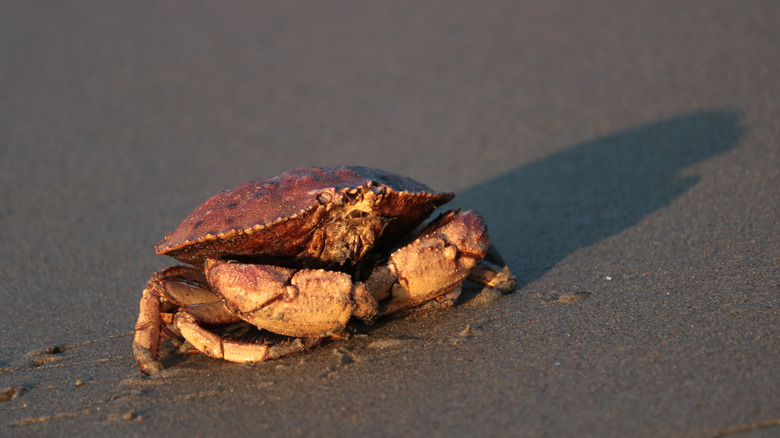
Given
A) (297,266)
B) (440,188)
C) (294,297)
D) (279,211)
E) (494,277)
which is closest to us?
(294,297)

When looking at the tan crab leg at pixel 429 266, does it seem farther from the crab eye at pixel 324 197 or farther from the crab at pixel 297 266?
the crab eye at pixel 324 197

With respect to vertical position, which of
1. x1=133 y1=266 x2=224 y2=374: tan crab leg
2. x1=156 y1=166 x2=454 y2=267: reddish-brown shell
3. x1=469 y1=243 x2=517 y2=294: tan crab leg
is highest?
x1=156 y1=166 x2=454 y2=267: reddish-brown shell

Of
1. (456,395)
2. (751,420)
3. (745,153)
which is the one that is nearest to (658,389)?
(751,420)

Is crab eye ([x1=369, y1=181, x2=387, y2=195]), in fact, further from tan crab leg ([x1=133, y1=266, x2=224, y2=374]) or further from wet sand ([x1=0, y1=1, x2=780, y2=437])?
tan crab leg ([x1=133, y1=266, x2=224, y2=374])

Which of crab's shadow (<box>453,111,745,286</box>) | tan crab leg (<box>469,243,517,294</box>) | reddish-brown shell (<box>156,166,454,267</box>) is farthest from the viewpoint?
crab's shadow (<box>453,111,745,286</box>)

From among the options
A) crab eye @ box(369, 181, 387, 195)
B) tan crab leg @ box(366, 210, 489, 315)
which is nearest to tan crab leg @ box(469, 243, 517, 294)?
tan crab leg @ box(366, 210, 489, 315)

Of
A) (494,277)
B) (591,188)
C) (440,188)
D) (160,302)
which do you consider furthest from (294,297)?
(591,188)

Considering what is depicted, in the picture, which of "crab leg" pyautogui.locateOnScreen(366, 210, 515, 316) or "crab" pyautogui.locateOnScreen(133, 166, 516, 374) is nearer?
"crab" pyautogui.locateOnScreen(133, 166, 516, 374)

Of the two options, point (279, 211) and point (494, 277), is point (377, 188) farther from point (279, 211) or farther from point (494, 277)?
point (494, 277)
